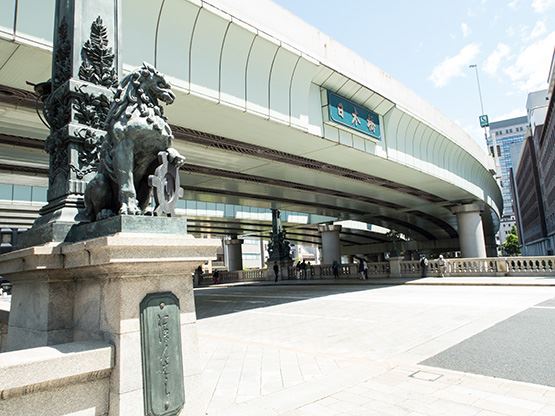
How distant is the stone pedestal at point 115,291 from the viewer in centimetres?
311

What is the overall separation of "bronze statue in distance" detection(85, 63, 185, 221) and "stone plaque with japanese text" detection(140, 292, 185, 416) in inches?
35.4

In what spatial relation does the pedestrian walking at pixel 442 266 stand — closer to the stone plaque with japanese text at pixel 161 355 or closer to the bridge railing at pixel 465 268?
the bridge railing at pixel 465 268

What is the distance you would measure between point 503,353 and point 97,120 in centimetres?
721

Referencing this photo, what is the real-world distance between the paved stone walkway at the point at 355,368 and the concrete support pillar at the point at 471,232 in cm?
2025

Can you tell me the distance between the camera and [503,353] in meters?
6.56

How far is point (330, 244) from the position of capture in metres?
42.6

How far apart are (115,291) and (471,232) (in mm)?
33051

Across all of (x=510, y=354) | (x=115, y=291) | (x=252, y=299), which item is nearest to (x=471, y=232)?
(x=252, y=299)

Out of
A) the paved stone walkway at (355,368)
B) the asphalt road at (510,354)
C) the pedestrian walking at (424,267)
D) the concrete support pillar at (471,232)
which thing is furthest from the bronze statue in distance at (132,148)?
the concrete support pillar at (471,232)

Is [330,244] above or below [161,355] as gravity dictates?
above

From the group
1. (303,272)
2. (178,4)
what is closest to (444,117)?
(178,4)

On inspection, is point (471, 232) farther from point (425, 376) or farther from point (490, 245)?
point (490, 245)

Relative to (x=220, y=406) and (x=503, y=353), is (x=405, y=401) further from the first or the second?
(x=503, y=353)

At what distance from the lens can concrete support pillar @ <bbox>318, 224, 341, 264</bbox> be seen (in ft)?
138
